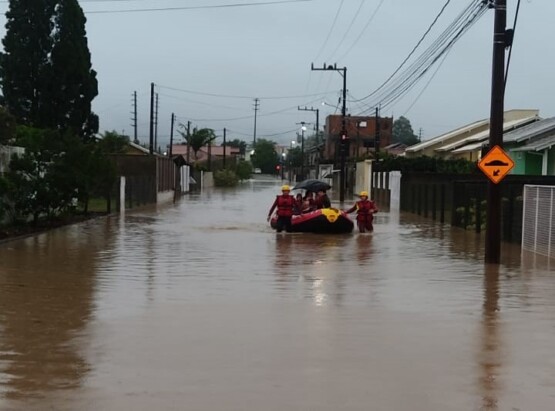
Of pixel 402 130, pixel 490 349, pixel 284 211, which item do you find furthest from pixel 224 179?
pixel 402 130

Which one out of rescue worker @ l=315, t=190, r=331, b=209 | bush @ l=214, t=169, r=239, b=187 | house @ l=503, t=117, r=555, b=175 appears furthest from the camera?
bush @ l=214, t=169, r=239, b=187

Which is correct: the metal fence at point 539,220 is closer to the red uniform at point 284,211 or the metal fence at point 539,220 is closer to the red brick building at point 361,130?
the red uniform at point 284,211

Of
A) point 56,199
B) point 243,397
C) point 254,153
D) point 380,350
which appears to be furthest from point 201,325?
point 254,153

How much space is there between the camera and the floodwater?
19.8 feet

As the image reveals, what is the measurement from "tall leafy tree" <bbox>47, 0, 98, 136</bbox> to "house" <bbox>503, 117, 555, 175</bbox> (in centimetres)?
2075

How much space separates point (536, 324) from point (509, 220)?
34.2 ft

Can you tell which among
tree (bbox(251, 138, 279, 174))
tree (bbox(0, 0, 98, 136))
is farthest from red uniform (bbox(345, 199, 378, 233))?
tree (bbox(251, 138, 279, 174))

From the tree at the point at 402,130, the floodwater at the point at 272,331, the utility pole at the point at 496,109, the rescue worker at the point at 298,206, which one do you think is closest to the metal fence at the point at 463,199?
the floodwater at the point at 272,331

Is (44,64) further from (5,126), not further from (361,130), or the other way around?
(361,130)

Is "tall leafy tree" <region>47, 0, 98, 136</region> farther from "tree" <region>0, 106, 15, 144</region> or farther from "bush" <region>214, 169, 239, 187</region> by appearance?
"bush" <region>214, 169, 239, 187</region>

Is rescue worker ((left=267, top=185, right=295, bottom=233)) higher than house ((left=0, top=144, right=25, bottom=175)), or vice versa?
house ((left=0, top=144, right=25, bottom=175))

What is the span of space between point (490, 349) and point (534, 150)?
2595cm

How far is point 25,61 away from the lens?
37.1 metres

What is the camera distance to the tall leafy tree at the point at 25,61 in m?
37.0
